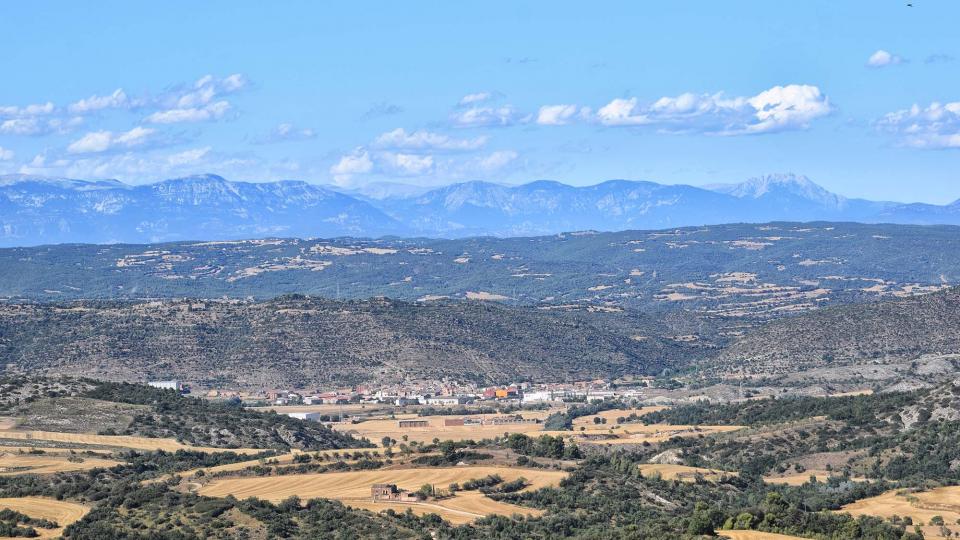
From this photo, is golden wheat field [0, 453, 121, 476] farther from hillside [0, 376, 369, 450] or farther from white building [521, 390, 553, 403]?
white building [521, 390, 553, 403]

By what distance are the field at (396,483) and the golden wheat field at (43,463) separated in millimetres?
9939

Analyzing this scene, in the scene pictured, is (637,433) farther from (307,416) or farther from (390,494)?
(390,494)

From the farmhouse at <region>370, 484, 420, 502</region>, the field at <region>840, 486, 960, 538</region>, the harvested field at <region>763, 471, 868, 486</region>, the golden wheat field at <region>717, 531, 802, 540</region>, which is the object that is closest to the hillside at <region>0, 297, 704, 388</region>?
the harvested field at <region>763, 471, 868, 486</region>

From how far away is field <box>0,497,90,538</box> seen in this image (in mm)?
75188

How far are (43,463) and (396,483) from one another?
22104 millimetres

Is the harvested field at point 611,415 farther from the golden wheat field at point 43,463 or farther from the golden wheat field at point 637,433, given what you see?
the golden wheat field at point 43,463

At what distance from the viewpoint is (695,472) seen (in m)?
92.6

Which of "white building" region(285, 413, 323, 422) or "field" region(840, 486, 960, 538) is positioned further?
"white building" region(285, 413, 323, 422)

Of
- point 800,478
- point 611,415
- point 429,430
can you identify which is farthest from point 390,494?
point 611,415

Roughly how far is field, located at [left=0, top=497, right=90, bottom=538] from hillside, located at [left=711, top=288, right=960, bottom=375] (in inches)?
4099

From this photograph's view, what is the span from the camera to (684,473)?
92562 millimetres

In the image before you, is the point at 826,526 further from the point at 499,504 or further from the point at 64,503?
the point at 64,503

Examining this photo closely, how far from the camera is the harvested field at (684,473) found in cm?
9119

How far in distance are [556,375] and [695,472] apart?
96301mm
